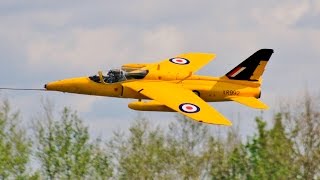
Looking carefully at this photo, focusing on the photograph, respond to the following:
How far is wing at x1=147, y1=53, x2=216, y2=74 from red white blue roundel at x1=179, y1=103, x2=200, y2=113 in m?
4.23

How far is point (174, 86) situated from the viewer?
71.8m

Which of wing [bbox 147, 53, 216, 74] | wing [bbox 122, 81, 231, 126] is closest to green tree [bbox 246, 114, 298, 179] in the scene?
wing [bbox 147, 53, 216, 74]

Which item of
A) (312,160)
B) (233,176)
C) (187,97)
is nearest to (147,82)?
(187,97)

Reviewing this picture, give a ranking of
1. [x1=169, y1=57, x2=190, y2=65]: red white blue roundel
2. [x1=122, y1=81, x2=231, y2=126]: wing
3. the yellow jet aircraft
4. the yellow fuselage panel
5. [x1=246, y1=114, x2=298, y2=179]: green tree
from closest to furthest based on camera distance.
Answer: [x1=122, y1=81, x2=231, y2=126]: wing
the yellow jet aircraft
the yellow fuselage panel
[x1=169, y1=57, x2=190, y2=65]: red white blue roundel
[x1=246, y1=114, x2=298, y2=179]: green tree

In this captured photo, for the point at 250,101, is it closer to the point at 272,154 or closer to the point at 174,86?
the point at 174,86

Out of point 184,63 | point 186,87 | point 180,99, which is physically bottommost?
point 180,99

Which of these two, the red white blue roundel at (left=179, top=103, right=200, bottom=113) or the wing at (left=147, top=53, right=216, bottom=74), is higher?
the wing at (left=147, top=53, right=216, bottom=74)

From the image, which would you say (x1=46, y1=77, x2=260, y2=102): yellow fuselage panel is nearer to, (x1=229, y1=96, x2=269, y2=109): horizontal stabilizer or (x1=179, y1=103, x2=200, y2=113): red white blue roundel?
(x1=229, y1=96, x2=269, y2=109): horizontal stabilizer

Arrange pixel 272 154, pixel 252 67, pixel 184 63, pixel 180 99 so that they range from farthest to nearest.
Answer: pixel 272 154 < pixel 184 63 < pixel 252 67 < pixel 180 99

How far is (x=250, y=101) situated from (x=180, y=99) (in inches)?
185

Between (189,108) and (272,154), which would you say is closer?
(189,108)

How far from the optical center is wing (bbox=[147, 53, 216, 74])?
7371 cm

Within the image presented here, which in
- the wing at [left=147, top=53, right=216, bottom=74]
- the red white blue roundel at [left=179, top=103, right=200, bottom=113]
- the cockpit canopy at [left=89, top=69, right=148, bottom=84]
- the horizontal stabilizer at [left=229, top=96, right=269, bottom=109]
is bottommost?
the red white blue roundel at [left=179, top=103, right=200, bottom=113]

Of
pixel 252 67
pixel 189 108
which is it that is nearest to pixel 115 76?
pixel 189 108
